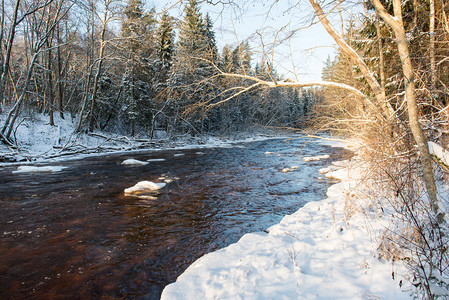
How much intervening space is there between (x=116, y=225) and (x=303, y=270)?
147 inches

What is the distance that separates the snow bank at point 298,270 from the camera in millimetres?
2033

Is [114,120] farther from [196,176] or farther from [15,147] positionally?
[196,176]

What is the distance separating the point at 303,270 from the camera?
93.7 inches

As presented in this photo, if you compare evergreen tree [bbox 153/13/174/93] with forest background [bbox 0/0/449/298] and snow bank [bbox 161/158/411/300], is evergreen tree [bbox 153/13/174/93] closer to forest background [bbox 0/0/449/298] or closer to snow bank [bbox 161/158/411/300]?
forest background [bbox 0/0/449/298]

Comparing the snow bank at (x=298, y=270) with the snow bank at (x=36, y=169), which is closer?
the snow bank at (x=298, y=270)

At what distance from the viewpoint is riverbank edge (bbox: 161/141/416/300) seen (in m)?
2.03

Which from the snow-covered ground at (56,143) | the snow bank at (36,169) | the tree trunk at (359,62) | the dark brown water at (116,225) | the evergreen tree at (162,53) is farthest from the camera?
the evergreen tree at (162,53)

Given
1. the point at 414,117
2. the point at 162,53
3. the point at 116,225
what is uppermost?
the point at 162,53

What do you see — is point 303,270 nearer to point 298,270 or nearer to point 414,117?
point 298,270

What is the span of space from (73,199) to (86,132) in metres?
13.0

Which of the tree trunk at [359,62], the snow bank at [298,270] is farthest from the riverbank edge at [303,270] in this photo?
the tree trunk at [359,62]

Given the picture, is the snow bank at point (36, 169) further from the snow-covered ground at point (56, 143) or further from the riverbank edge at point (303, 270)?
the riverbank edge at point (303, 270)

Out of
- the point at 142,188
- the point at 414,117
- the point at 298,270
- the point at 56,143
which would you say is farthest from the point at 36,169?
the point at 414,117

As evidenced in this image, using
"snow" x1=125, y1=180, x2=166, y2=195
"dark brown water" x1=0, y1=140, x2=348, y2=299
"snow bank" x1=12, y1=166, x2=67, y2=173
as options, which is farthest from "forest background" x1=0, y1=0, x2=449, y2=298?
"snow bank" x1=12, y1=166, x2=67, y2=173
